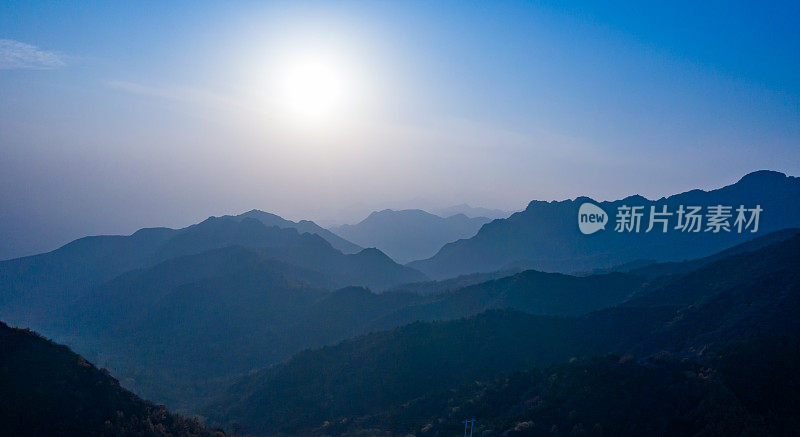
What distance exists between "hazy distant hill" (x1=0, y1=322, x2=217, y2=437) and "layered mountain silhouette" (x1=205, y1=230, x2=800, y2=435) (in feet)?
59.6

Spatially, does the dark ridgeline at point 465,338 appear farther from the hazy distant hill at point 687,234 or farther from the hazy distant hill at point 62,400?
the hazy distant hill at point 62,400

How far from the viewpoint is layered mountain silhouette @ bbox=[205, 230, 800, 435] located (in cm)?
2595

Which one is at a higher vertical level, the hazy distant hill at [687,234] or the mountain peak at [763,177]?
the mountain peak at [763,177]

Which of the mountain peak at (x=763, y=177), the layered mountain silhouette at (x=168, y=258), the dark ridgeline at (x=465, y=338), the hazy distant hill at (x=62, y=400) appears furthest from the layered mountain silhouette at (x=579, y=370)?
the mountain peak at (x=763, y=177)

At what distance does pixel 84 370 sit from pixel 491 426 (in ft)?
Result: 96.8

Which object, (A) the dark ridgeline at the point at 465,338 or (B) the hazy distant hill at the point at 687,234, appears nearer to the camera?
(A) the dark ridgeline at the point at 465,338

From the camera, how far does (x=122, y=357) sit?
102562mm

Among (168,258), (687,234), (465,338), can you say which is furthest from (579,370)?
(168,258)

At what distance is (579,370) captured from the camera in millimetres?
32562

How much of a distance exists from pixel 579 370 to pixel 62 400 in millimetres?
35609

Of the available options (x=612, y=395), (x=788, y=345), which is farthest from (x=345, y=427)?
(x=788, y=345)

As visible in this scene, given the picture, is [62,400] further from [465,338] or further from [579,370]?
[465,338]

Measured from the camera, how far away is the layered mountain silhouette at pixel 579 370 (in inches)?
1022

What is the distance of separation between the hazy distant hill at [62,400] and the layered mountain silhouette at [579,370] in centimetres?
1817
